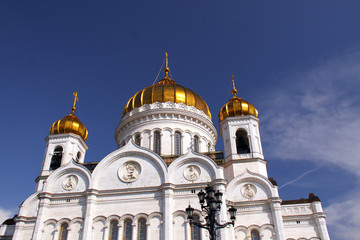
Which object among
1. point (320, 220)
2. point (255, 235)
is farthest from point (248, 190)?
point (320, 220)

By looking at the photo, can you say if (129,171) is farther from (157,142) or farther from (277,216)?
(277,216)

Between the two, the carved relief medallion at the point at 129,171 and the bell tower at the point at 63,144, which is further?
the bell tower at the point at 63,144

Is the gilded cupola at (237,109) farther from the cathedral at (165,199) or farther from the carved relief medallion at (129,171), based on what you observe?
the carved relief medallion at (129,171)

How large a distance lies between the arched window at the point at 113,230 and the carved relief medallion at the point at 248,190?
7111 millimetres

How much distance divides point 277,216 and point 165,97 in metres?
11.9

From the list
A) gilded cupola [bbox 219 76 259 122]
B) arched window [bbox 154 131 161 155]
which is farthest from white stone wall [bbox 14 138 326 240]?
gilded cupola [bbox 219 76 259 122]

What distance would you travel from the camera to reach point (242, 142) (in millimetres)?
22656

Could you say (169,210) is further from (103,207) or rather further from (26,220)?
(26,220)

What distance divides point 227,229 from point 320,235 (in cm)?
547

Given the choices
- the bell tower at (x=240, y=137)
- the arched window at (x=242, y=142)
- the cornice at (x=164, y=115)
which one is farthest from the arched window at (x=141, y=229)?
the cornice at (x=164, y=115)

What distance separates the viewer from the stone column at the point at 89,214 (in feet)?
55.5

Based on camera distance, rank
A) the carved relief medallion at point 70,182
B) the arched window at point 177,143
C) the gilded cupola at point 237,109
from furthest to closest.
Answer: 1. the arched window at point 177,143
2. the gilded cupola at point 237,109
3. the carved relief medallion at point 70,182

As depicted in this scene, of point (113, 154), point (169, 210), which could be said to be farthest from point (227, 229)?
point (113, 154)

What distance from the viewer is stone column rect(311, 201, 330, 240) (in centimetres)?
1789
